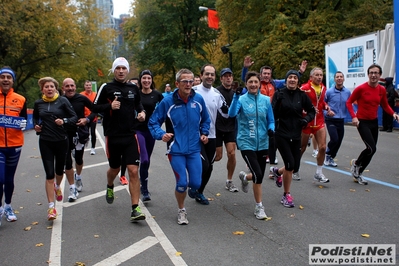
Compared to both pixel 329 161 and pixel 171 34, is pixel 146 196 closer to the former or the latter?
pixel 329 161

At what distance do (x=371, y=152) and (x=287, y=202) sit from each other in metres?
2.29

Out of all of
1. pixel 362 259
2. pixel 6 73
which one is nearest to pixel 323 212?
pixel 362 259

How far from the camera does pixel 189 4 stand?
46.2 metres

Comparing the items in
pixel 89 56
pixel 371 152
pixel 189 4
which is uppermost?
pixel 189 4

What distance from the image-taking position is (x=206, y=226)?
5969 mm

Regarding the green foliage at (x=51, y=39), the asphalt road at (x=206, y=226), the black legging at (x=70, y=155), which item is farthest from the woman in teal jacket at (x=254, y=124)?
the green foliage at (x=51, y=39)

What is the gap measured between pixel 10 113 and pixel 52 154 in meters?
0.80

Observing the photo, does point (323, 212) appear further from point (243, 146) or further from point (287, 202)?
point (243, 146)

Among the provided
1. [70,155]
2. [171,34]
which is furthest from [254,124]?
[171,34]

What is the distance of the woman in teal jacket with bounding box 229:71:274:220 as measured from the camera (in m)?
6.34

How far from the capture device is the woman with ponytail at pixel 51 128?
6.45m

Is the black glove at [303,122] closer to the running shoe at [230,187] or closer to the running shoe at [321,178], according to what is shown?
the running shoe at [230,187]

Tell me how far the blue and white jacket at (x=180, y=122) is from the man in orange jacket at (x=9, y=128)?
1926mm

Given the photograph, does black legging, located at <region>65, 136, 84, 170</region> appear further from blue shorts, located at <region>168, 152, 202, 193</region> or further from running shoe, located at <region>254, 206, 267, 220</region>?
running shoe, located at <region>254, 206, 267, 220</region>
